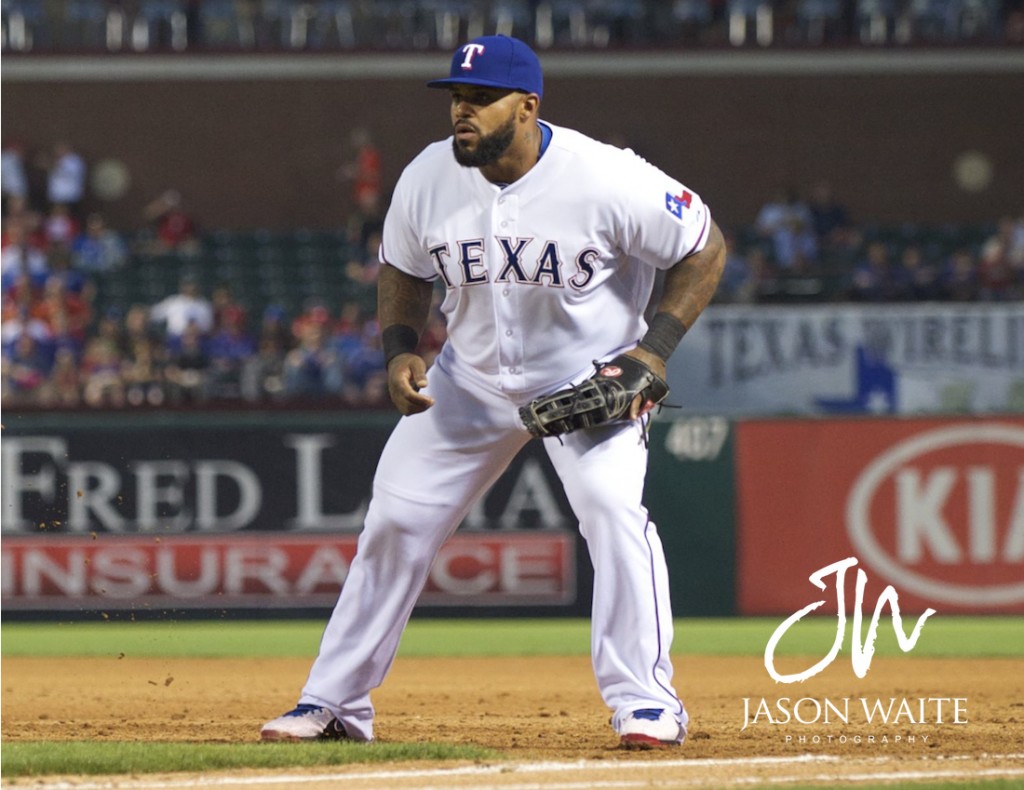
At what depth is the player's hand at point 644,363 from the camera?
5004mm

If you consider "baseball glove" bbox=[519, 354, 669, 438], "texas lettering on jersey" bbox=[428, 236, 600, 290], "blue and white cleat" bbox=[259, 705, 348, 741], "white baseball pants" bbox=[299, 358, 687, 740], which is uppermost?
"texas lettering on jersey" bbox=[428, 236, 600, 290]

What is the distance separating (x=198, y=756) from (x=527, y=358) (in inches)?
57.6

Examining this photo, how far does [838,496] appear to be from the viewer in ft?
34.9

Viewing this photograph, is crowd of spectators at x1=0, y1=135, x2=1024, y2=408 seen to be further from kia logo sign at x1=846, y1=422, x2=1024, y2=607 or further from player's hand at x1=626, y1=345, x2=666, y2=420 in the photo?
A: player's hand at x1=626, y1=345, x2=666, y2=420

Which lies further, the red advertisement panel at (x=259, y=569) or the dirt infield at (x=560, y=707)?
the red advertisement panel at (x=259, y=569)

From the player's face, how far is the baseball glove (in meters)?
0.69

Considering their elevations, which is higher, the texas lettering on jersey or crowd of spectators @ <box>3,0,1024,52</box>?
crowd of spectators @ <box>3,0,1024,52</box>

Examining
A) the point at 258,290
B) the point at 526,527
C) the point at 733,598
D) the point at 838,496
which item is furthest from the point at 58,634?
the point at 258,290

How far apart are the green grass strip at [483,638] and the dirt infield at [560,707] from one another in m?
0.43

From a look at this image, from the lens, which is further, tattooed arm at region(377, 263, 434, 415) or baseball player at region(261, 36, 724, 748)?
tattooed arm at region(377, 263, 434, 415)

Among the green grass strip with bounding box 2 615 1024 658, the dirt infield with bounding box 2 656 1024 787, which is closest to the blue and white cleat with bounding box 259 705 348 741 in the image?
the dirt infield with bounding box 2 656 1024 787

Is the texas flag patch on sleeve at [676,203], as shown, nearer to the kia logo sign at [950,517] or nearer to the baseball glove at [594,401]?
the baseball glove at [594,401]

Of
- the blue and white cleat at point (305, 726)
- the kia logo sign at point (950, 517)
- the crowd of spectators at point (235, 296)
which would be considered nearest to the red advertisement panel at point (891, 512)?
the kia logo sign at point (950, 517)

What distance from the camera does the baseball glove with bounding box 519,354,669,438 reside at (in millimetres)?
4930
